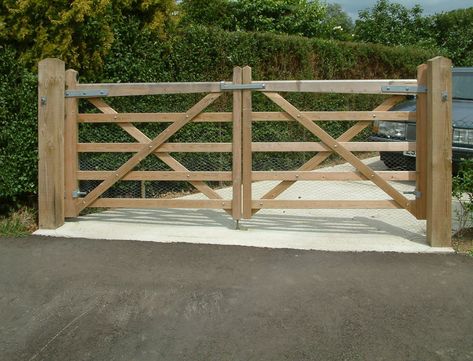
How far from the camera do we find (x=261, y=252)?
17.9 feet

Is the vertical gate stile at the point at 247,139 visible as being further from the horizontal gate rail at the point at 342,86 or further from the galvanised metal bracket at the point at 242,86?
the horizontal gate rail at the point at 342,86

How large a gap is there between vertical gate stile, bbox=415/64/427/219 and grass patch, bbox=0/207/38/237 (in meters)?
4.38

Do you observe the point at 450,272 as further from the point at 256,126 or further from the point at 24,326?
the point at 256,126

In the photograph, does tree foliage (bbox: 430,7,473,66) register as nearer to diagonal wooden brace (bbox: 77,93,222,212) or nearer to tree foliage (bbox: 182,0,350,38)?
tree foliage (bbox: 182,0,350,38)

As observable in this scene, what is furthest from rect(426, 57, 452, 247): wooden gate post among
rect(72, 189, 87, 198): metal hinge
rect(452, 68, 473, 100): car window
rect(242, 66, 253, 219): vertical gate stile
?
rect(452, 68, 473, 100): car window

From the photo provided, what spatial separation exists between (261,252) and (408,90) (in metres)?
2.30

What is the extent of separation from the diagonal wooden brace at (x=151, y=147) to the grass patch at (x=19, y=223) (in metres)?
0.65

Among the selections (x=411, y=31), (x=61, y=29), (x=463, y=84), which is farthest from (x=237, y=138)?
(x=411, y=31)

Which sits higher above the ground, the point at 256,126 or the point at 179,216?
the point at 256,126

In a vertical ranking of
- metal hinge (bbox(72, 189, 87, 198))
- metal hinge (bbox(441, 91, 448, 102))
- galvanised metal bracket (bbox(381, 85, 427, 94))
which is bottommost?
metal hinge (bbox(72, 189, 87, 198))

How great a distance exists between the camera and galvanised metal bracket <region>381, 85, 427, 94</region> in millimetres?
5785

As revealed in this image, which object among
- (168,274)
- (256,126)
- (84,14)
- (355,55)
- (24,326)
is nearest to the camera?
(24,326)

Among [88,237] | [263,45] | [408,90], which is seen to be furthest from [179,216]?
[263,45]

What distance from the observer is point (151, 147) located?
247 inches
